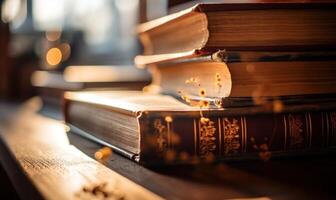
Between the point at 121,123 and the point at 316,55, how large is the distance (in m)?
0.23

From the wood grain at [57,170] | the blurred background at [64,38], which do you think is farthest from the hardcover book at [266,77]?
the blurred background at [64,38]

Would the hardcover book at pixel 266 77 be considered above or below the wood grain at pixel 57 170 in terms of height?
above

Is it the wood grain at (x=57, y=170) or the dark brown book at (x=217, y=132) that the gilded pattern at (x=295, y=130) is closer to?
the dark brown book at (x=217, y=132)

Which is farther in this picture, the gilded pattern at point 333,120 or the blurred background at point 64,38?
the blurred background at point 64,38

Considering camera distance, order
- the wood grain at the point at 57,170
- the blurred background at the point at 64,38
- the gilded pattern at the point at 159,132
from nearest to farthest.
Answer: the wood grain at the point at 57,170 → the gilded pattern at the point at 159,132 → the blurred background at the point at 64,38

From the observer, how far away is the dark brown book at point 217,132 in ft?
1.90

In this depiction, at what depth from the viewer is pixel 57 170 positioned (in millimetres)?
557

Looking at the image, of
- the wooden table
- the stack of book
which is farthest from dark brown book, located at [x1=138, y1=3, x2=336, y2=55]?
the wooden table

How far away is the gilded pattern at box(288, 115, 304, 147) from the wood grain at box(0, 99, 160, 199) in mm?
202

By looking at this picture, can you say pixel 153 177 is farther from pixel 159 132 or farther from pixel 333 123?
pixel 333 123

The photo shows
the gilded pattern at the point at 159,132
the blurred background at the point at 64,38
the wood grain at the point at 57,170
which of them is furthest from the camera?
the blurred background at the point at 64,38

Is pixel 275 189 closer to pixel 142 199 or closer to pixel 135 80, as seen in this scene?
pixel 142 199

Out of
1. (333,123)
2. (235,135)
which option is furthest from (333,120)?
(235,135)

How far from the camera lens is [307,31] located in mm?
640
